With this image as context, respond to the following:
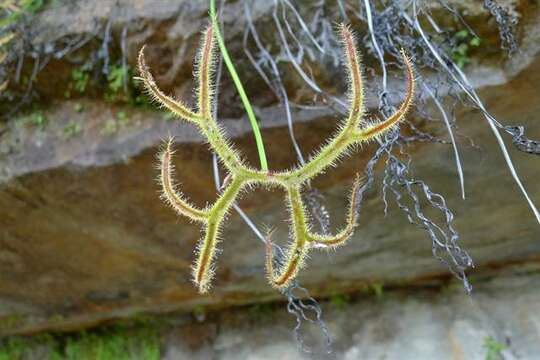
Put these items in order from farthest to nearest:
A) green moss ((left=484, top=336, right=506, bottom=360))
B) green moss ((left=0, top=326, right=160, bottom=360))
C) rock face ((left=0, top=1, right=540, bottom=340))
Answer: green moss ((left=0, top=326, right=160, bottom=360)) < green moss ((left=484, top=336, right=506, bottom=360)) < rock face ((left=0, top=1, right=540, bottom=340))

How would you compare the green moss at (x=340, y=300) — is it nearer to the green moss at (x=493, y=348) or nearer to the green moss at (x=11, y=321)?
the green moss at (x=493, y=348)

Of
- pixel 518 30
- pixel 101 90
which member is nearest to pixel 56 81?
pixel 101 90

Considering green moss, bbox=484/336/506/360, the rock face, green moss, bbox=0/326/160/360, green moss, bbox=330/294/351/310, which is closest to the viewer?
the rock face

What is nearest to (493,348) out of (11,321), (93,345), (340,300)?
(340,300)

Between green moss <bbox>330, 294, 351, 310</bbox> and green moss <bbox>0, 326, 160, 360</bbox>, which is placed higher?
green moss <bbox>330, 294, 351, 310</bbox>

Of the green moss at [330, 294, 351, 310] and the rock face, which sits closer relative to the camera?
the rock face

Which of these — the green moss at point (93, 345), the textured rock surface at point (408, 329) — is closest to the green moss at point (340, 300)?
the textured rock surface at point (408, 329)

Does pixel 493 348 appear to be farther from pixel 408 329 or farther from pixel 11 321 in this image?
pixel 11 321

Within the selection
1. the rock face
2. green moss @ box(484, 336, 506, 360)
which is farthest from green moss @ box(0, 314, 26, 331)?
green moss @ box(484, 336, 506, 360)

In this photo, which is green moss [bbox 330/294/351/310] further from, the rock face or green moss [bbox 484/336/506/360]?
green moss [bbox 484/336/506/360]
